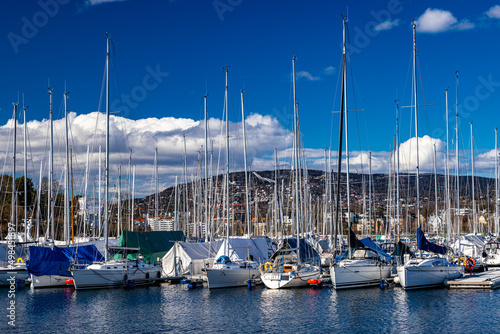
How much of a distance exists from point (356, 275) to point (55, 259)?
21.6 meters

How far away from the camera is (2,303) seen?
33.7m

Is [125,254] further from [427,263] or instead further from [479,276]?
[479,276]

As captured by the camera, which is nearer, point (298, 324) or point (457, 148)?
point (298, 324)

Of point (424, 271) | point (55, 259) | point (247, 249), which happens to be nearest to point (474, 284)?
point (424, 271)

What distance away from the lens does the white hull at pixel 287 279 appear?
36.8 m

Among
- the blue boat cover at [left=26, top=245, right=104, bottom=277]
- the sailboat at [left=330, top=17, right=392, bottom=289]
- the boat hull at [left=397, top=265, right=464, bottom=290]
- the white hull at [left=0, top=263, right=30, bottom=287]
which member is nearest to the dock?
the boat hull at [left=397, top=265, right=464, bottom=290]

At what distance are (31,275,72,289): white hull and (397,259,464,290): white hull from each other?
23.9m

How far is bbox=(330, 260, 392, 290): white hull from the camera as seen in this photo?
3503 cm

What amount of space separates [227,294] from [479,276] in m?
18.7

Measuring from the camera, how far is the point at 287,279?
1452 inches

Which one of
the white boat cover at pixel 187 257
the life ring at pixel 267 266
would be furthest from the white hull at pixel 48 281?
the life ring at pixel 267 266

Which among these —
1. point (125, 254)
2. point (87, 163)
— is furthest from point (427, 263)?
point (87, 163)

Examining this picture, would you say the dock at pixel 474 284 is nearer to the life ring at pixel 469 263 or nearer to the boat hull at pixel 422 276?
the boat hull at pixel 422 276

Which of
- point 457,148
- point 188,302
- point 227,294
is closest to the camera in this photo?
point 188,302
